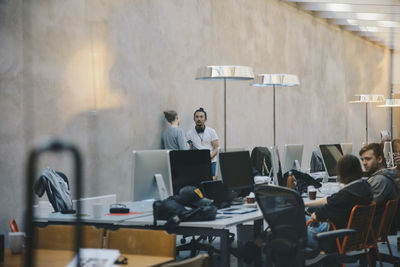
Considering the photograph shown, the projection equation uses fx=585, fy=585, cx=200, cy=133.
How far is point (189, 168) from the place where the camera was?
476 cm

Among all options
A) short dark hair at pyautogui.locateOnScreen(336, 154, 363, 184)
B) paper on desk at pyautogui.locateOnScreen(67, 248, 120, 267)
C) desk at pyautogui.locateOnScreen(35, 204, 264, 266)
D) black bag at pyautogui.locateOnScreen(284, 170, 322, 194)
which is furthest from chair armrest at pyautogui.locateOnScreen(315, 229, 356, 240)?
black bag at pyautogui.locateOnScreen(284, 170, 322, 194)

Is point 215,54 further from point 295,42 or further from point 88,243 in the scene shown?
point 88,243

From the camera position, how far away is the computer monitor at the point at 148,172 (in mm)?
4508

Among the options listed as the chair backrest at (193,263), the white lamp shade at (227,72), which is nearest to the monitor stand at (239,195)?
the white lamp shade at (227,72)

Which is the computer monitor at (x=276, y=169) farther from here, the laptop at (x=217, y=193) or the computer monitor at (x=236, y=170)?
the laptop at (x=217, y=193)

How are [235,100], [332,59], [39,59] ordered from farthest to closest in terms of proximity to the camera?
1. [332,59]
2. [235,100]
3. [39,59]

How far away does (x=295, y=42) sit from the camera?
15203 mm

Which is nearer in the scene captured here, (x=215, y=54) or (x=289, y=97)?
(x=215, y=54)

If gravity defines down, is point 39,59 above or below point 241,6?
below

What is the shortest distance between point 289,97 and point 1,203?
389 inches

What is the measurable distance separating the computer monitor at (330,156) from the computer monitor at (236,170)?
1946 mm

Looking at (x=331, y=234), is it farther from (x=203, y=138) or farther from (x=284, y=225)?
(x=203, y=138)

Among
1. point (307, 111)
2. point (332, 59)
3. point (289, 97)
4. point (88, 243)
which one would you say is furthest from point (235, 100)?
point (88, 243)

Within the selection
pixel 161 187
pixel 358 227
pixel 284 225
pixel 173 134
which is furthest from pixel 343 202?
pixel 173 134
